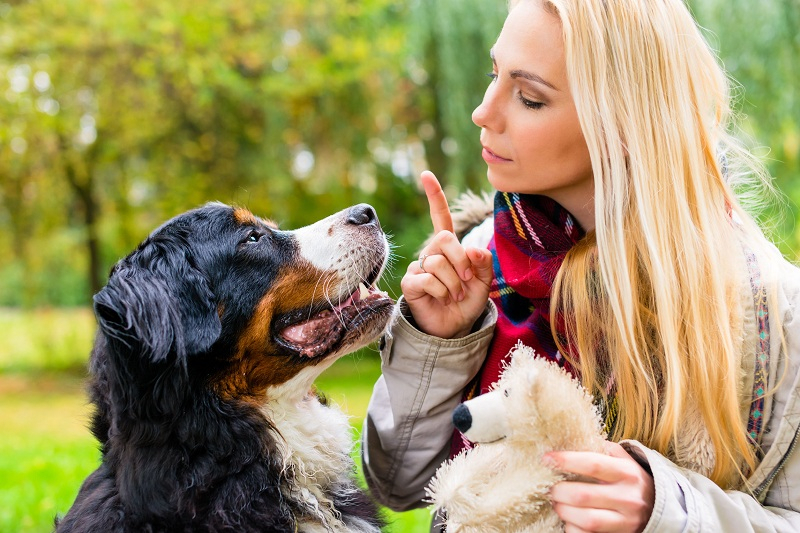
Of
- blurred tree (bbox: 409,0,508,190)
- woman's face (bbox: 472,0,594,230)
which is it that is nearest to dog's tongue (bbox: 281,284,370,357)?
woman's face (bbox: 472,0,594,230)

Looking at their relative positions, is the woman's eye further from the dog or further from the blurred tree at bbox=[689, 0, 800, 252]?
the blurred tree at bbox=[689, 0, 800, 252]

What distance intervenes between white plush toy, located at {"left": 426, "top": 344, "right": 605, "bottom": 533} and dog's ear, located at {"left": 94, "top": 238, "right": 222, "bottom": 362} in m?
0.78

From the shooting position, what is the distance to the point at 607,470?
1503 millimetres

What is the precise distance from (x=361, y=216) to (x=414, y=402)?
0.62 m

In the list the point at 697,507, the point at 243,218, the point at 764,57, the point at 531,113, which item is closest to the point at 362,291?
the point at 243,218

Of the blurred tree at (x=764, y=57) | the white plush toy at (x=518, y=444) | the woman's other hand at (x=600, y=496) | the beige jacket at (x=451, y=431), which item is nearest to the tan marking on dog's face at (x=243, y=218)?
the beige jacket at (x=451, y=431)

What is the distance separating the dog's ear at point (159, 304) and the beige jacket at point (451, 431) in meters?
0.55

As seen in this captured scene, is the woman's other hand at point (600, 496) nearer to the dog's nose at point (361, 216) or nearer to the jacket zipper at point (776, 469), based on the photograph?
the jacket zipper at point (776, 469)

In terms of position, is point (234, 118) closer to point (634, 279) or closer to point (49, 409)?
point (49, 409)

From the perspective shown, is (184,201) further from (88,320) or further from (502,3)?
(502,3)

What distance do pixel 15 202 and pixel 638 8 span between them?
1095 cm

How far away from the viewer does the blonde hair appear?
175 centimetres

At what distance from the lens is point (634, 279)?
1.81m

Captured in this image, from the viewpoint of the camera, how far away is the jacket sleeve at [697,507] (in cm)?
151
